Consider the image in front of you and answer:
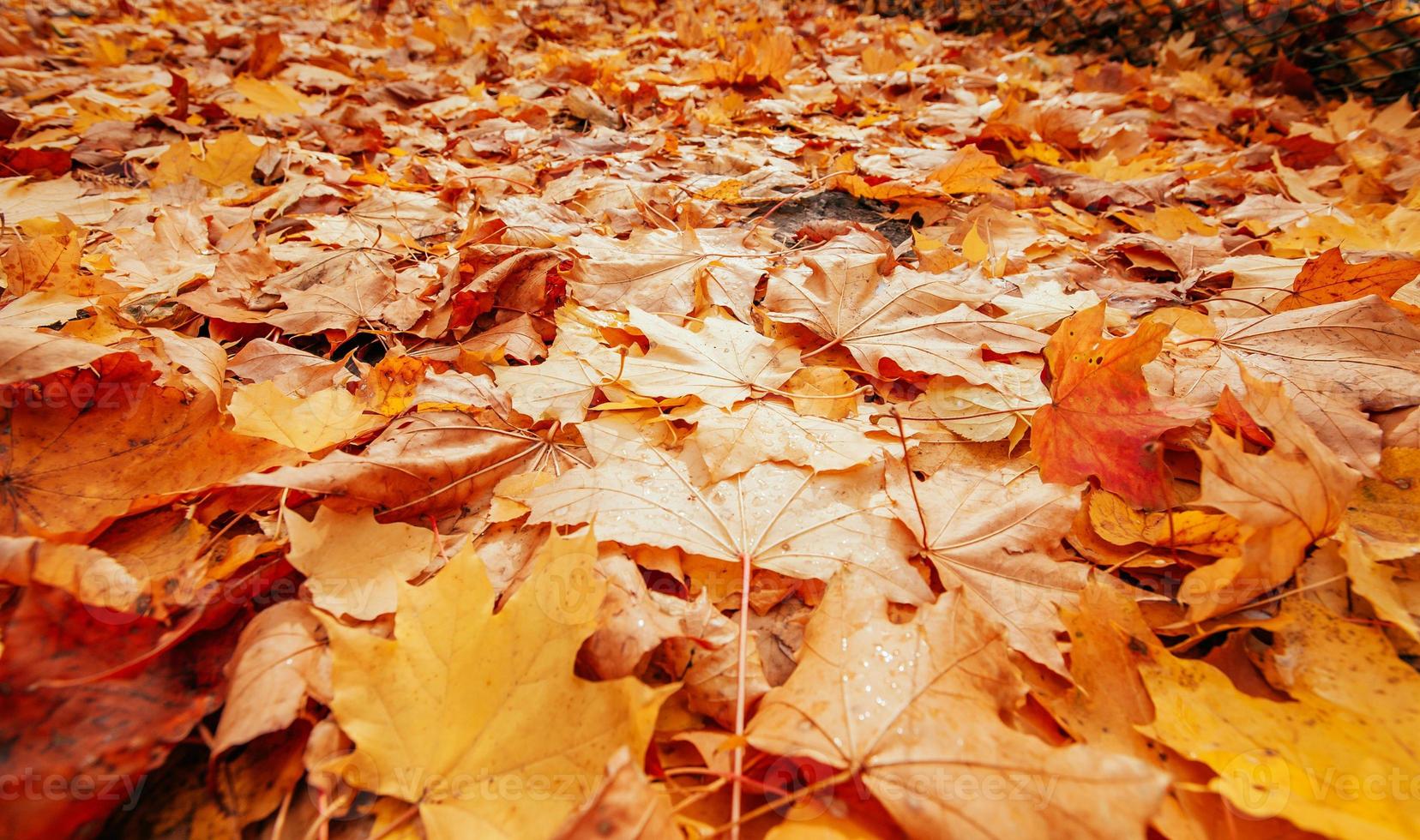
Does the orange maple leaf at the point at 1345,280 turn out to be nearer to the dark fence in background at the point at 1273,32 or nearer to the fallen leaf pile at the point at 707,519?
the fallen leaf pile at the point at 707,519

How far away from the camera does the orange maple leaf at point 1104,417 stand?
87 centimetres

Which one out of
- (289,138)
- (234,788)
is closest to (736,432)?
(234,788)

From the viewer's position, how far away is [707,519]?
32.9 inches

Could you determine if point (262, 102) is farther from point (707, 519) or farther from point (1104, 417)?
point (1104, 417)

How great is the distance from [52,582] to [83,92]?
3228 millimetres

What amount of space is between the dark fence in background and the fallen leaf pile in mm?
1579

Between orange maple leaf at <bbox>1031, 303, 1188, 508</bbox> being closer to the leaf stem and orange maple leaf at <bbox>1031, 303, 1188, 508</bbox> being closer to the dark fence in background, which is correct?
the leaf stem

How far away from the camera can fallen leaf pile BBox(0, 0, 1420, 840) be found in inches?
21.9

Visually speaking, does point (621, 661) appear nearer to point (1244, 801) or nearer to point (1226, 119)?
point (1244, 801)

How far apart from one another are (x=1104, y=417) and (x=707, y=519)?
62 centimetres

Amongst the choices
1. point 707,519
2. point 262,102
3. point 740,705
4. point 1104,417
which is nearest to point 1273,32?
point 1104,417

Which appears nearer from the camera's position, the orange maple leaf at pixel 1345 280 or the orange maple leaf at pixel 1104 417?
the orange maple leaf at pixel 1104 417

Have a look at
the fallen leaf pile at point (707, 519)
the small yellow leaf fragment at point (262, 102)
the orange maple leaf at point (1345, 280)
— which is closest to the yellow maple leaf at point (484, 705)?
the fallen leaf pile at point (707, 519)

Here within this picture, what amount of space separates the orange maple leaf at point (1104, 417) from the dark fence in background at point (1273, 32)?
3.14m
